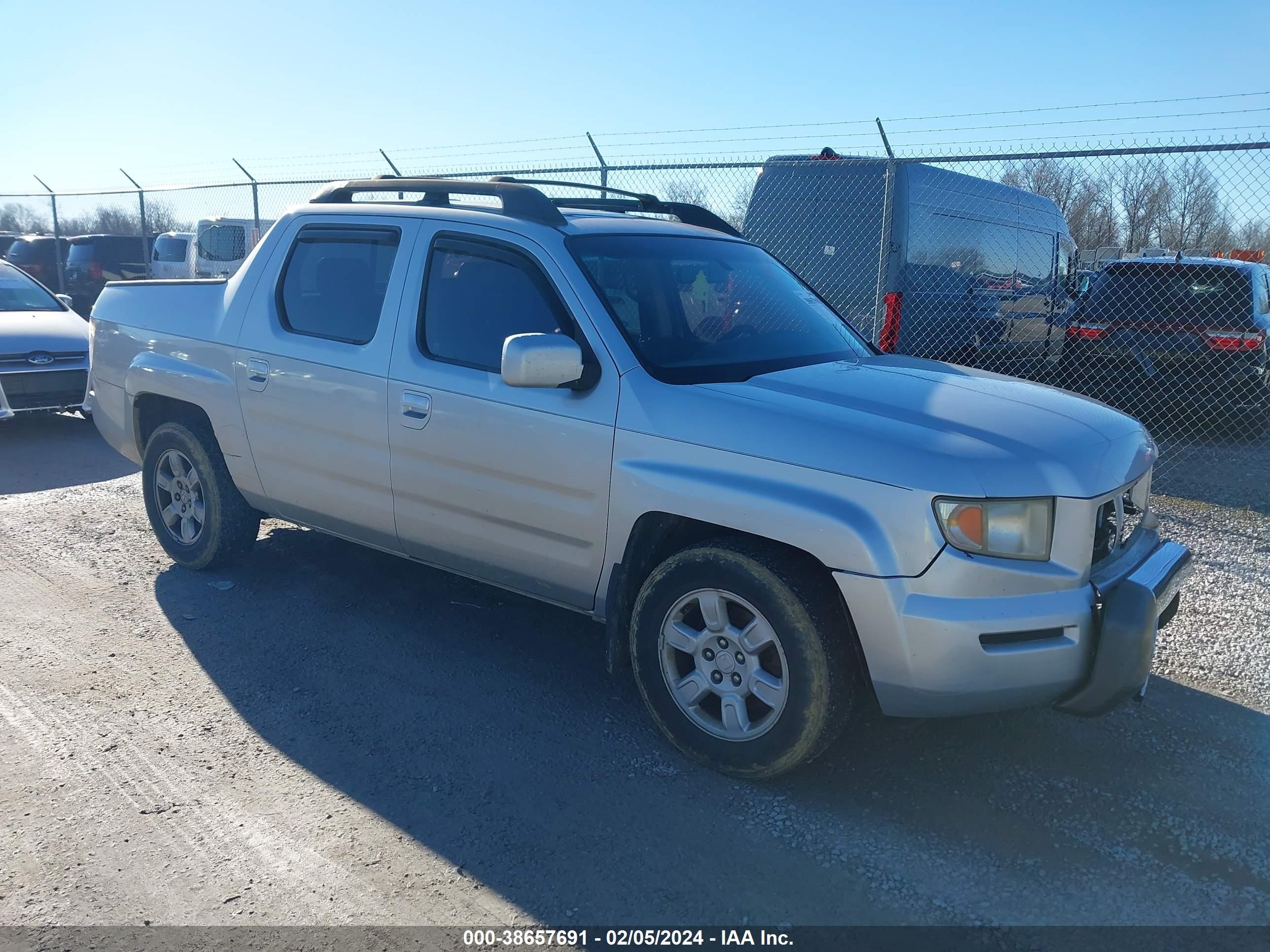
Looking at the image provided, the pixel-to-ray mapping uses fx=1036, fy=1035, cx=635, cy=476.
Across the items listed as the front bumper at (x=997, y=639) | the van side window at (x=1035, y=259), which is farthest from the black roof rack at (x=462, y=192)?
the van side window at (x=1035, y=259)

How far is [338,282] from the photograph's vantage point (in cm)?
482

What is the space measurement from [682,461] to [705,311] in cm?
97

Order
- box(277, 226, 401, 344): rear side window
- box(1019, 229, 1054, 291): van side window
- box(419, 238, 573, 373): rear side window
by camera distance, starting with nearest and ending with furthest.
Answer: box(419, 238, 573, 373): rear side window < box(277, 226, 401, 344): rear side window < box(1019, 229, 1054, 291): van side window

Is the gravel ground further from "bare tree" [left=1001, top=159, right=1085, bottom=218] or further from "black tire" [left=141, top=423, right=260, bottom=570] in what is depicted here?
"bare tree" [left=1001, top=159, right=1085, bottom=218]

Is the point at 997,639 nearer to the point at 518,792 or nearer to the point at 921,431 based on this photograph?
the point at 921,431

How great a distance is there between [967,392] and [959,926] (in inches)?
73.0

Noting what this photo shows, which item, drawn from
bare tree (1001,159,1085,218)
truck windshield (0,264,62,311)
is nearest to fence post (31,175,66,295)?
truck windshield (0,264,62,311)

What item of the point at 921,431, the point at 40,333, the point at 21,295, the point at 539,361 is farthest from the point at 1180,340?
the point at 21,295

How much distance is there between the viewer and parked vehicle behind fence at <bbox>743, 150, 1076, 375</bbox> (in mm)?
9164

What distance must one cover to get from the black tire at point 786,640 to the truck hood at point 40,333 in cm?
791

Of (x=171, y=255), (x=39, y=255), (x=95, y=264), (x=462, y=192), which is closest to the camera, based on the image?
(x=462, y=192)

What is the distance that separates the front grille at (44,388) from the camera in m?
9.05

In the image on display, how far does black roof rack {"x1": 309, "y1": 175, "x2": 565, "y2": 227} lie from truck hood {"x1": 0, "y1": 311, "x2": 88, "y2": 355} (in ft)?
17.8

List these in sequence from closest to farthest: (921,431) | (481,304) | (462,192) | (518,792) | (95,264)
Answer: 1. (921,431)
2. (518,792)
3. (481,304)
4. (462,192)
5. (95,264)
